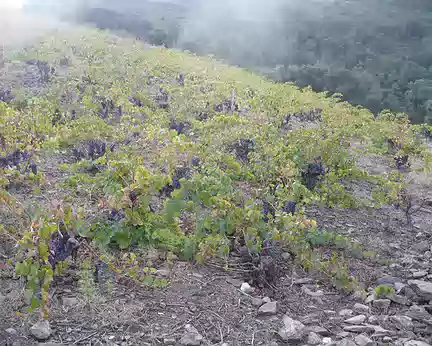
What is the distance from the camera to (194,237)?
310cm

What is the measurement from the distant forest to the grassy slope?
6.65m

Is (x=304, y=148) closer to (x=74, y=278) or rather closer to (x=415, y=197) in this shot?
(x=415, y=197)

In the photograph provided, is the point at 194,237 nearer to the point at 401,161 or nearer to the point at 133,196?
the point at 133,196

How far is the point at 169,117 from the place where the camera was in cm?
719

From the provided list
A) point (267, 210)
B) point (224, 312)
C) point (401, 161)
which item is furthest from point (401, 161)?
point (224, 312)

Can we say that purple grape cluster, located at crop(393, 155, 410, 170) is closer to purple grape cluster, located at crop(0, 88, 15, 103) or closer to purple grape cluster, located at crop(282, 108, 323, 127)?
purple grape cluster, located at crop(282, 108, 323, 127)

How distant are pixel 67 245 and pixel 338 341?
4.92 ft

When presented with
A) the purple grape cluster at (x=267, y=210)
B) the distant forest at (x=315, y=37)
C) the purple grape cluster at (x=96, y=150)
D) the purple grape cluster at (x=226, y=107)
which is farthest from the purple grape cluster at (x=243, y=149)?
the distant forest at (x=315, y=37)

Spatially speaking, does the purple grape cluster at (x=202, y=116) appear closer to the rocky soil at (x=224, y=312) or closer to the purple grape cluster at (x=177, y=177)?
the purple grape cluster at (x=177, y=177)

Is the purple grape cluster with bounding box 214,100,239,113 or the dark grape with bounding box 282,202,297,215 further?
the purple grape cluster with bounding box 214,100,239,113

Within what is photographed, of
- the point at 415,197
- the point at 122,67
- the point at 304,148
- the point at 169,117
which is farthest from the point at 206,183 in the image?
the point at 122,67

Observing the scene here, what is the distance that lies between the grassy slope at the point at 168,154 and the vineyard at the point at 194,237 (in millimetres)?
19

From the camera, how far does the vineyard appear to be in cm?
242

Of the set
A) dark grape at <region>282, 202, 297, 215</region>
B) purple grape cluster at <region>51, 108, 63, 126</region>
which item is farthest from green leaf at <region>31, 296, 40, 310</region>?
purple grape cluster at <region>51, 108, 63, 126</region>
